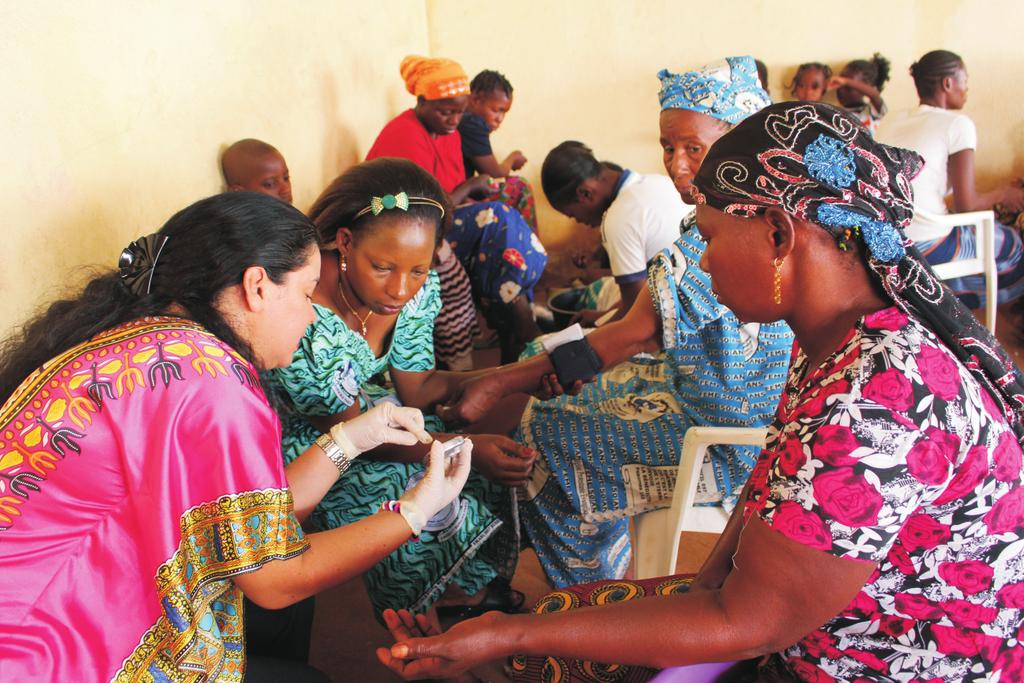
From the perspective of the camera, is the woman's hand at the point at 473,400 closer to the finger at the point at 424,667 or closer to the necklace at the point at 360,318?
the necklace at the point at 360,318

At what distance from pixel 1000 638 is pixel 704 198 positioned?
30.8 inches

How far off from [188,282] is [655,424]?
1.22 meters

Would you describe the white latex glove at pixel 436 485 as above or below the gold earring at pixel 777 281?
below

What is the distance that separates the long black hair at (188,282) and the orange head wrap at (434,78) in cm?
285

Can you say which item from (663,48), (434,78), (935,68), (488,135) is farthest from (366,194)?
(663,48)

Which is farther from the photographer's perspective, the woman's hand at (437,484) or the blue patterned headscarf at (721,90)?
the blue patterned headscarf at (721,90)

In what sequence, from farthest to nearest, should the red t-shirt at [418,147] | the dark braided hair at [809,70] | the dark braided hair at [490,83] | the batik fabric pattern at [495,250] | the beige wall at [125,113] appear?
the dark braided hair at [809,70]
the dark braided hair at [490,83]
the red t-shirt at [418,147]
the batik fabric pattern at [495,250]
the beige wall at [125,113]

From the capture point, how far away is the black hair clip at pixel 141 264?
4.54 ft

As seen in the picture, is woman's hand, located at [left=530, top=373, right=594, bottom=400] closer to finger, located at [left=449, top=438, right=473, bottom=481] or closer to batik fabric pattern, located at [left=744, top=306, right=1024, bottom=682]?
finger, located at [left=449, top=438, right=473, bottom=481]

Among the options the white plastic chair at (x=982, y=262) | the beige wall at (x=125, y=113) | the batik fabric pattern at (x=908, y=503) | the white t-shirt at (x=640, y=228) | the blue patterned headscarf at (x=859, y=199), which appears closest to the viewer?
the batik fabric pattern at (x=908, y=503)

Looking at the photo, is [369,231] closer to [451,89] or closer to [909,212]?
[909,212]

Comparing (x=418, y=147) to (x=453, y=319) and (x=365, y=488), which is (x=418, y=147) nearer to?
(x=453, y=319)

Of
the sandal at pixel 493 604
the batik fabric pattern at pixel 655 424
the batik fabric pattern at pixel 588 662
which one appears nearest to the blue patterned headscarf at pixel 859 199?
the batik fabric pattern at pixel 588 662

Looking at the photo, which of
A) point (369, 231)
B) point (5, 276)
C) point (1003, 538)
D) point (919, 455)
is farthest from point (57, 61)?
point (1003, 538)
